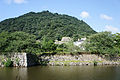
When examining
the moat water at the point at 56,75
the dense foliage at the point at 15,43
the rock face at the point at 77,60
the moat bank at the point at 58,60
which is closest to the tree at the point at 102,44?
the moat bank at the point at 58,60

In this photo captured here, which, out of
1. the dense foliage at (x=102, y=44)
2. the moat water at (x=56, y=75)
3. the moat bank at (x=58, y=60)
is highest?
the dense foliage at (x=102, y=44)

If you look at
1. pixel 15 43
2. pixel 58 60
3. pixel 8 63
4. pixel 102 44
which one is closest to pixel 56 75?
pixel 8 63

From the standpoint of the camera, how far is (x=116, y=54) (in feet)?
125

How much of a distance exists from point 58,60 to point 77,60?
17.3ft

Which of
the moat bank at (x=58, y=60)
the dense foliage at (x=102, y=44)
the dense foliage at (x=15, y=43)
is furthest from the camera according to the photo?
the dense foliage at (x=102, y=44)

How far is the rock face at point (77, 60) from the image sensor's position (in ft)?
107

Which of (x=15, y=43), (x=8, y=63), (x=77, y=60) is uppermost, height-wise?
(x=15, y=43)

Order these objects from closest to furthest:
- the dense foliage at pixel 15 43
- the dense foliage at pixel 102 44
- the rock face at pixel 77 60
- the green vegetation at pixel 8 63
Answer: the green vegetation at pixel 8 63 → the dense foliage at pixel 15 43 → the rock face at pixel 77 60 → the dense foliage at pixel 102 44

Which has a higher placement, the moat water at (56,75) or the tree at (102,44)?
the tree at (102,44)

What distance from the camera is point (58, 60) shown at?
34.3 meters

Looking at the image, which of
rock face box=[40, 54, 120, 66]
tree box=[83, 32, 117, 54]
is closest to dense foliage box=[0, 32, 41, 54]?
rock face box=[40, 54, 120, 66]

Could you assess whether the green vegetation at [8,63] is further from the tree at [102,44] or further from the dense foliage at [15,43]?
the tree at [102,44]

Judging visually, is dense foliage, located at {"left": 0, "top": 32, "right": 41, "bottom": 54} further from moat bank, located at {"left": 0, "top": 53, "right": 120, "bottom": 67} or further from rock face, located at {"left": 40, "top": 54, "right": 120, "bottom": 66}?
rock face, located at {"left": 40, "top": 54, "right": 120, "bottom": 66}

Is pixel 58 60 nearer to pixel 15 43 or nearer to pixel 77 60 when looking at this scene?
pixel 77 60
